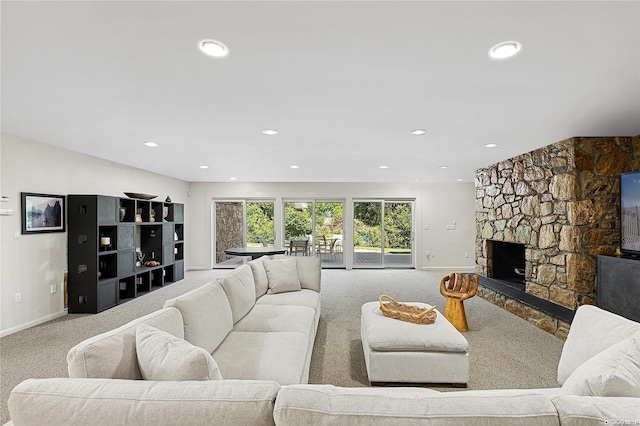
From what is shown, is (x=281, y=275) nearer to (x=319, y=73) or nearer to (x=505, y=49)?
(x=319, y=73)

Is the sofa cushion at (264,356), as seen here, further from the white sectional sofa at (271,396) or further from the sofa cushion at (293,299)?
the sofa cushion at (293,299)

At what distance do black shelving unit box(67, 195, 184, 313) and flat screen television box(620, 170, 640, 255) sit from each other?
21.4 ft

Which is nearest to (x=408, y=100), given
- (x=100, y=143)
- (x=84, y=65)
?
(x=84, y=65)

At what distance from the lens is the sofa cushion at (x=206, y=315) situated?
6.70 ft

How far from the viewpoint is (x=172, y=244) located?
686cm

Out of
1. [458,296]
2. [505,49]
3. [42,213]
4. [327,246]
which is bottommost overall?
[458,296]

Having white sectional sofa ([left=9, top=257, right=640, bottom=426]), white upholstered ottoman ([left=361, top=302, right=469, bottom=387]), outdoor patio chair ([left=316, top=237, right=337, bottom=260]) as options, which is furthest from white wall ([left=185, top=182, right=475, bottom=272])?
white sectional sofa ([left=9, top=257, right=640, bottom=426])

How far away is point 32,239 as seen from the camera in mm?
4031

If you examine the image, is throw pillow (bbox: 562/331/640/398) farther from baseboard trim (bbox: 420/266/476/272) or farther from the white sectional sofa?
baseboard trim (bbox: 420/266/476/272)

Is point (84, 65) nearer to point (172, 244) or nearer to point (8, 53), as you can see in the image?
point (8, 53)

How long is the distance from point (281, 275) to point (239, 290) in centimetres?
94

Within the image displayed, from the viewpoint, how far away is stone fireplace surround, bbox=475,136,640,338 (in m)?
3.71

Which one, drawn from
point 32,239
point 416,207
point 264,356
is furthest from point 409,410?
point 416,207

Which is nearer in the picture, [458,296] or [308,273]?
[458,296]
